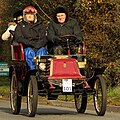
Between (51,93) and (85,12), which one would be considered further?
(85,12)

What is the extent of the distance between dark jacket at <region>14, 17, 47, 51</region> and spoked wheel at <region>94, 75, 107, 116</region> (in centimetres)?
149

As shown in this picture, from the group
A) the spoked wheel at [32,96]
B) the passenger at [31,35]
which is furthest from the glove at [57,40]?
the spoked wheel at [32,96]

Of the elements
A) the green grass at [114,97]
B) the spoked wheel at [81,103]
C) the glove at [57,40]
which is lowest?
the green grass at [114,97]

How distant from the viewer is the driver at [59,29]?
1292 centimetres

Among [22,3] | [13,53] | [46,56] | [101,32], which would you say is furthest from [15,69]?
[22,3]

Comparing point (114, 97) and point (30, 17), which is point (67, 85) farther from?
point (114, 97)

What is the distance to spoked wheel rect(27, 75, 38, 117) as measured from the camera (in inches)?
477

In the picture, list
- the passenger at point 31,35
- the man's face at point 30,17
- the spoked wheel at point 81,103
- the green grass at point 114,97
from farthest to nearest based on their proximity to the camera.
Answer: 1. the green grass at point 114,97
2. the spoked wheel at point 81,103
3. the man's face at point 30,17
4. the passenger at point 31,35

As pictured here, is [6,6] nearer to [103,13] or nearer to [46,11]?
[46,11]

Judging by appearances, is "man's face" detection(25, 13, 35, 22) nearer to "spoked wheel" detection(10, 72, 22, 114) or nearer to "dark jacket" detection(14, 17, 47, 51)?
"dark jacket" detection(14, 17, 47, 51)

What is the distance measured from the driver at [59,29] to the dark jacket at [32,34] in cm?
18

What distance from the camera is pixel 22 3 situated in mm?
26047

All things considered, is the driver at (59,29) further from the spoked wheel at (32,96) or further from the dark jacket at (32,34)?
the spoked wheel at (32,96)

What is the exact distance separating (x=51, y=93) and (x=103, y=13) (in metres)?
9.93
